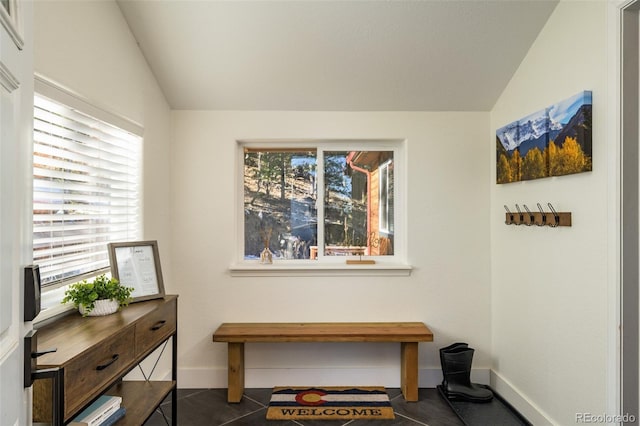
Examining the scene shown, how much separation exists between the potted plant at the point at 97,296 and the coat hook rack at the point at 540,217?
2370 millimetres

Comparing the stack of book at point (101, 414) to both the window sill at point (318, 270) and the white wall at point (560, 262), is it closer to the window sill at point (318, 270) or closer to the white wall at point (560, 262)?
the window sill at point (318, 270)

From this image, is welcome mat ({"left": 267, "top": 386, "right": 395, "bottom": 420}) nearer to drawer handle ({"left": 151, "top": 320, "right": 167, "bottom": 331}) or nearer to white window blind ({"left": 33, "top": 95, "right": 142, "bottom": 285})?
drawer handle ({"left": 151, "top": 320, "right": 167, "bottom": 331})

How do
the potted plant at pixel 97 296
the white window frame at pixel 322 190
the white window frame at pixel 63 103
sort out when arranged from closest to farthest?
the white window frame at pixel 63 103
the potted plant at pixel 97 296
the white window frame at pixel 322 190

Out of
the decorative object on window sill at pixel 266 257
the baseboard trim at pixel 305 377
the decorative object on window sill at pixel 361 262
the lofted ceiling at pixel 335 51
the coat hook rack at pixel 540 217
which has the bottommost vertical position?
the baseboard trim at pixel 305 377

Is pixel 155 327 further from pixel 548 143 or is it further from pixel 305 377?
pixel 548 143

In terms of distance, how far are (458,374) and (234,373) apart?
1.64 metres

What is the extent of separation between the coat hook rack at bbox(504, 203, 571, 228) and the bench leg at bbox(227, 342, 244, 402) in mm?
2132

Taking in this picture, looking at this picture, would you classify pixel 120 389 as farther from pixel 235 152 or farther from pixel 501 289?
pixel 501 289

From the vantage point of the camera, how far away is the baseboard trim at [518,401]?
240 cm

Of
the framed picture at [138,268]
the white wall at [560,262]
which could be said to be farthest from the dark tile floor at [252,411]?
the framed picture at [138,268]

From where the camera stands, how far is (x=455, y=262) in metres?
3.11

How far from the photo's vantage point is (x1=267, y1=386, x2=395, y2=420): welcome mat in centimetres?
261

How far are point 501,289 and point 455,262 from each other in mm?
380

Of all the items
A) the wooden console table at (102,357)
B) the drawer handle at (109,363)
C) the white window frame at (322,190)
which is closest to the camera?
the wooden console table at (102,357)
